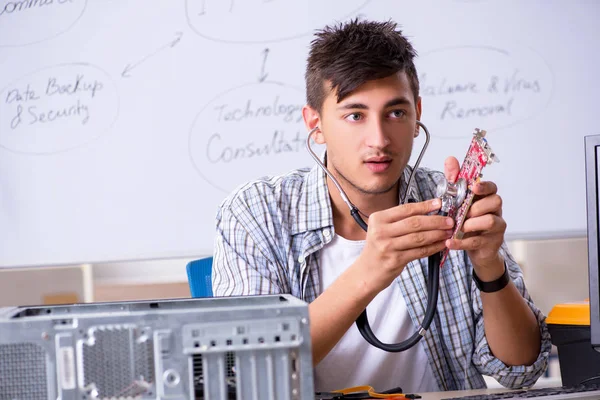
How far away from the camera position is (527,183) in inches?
89.2

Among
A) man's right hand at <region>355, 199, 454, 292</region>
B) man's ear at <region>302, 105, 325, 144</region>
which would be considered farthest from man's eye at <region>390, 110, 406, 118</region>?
man's right hand at <region>355, 199, 454, 292</region>

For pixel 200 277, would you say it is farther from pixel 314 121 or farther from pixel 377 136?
pixel 377 136

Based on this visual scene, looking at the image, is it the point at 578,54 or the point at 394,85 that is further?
the point at 578,54

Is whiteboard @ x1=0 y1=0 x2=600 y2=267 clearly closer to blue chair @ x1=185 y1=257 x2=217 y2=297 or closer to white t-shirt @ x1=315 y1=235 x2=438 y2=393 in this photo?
blue chair @ x1=185 y1=257 x2=217 y2=297

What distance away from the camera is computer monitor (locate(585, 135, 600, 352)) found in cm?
107

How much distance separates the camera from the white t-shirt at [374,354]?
4.59 ft

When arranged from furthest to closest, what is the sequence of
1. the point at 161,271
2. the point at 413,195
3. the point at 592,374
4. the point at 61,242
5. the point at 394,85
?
the point at 161,271, the point at 61,242, the point at 413,195, the point at 394,85, the point at 592,374

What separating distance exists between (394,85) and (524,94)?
3.44 feet

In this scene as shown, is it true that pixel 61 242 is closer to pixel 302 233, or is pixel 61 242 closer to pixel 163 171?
pixel 163 171

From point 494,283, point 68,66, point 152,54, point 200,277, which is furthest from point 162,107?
point 494,283

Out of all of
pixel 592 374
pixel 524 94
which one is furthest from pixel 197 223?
pixel 592 374

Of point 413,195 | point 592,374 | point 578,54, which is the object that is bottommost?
point 592,374

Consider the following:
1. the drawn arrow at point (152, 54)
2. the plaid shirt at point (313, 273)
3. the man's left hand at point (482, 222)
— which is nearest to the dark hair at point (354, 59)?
the plaid shirt at point (313, 273)

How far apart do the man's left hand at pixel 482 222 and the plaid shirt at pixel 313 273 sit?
0.29 m
